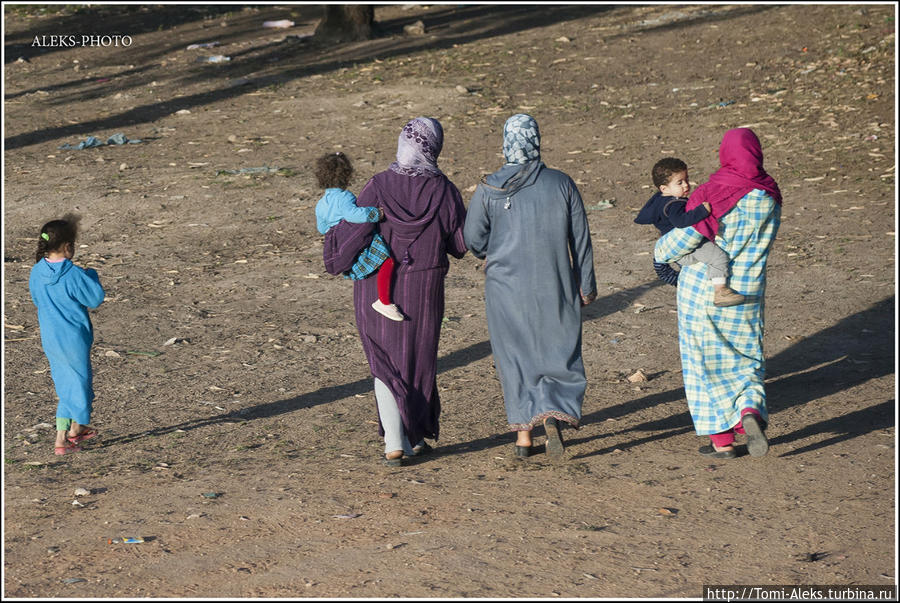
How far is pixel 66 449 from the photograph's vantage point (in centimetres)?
605

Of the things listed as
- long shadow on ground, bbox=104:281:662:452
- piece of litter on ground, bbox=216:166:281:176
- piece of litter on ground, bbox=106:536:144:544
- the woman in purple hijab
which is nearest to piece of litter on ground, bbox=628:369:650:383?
long shadow on ground, bbox=104:281:662:452

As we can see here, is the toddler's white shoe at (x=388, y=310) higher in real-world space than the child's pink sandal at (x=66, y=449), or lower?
higher

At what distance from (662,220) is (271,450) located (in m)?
2.41

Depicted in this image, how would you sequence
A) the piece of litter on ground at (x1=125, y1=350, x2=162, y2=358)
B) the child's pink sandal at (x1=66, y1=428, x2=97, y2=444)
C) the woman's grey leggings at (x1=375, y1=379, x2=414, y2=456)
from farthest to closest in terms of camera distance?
the piece of litter on ground at (x1=125, y1=350, x2=162, y2=358) → the child's pink sandal at (x1=66, y1=428, x2=97, y2=444) → the woman's grey leggings at (x1=375, y1=379, x2=414, y2=456)

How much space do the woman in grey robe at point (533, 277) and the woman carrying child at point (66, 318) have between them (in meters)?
2.09

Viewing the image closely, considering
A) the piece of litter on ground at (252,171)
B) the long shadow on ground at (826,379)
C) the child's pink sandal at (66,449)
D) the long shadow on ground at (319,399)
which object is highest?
the piece of litter on ground at (252,171)

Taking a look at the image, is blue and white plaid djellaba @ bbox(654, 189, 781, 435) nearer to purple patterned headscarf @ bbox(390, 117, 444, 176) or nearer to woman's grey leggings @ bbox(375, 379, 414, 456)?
purple patterned headscarf @ bbox(390, 117, 444, 176)

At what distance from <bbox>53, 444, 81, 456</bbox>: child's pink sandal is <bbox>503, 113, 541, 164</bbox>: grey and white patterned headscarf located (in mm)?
2817

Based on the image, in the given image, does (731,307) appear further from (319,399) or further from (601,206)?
(601,206)

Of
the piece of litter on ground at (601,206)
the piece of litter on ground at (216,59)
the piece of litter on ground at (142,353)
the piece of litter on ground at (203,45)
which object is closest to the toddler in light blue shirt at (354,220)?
the piece of litter on ground at (142,353)

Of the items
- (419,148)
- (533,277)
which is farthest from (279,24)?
(533,277)

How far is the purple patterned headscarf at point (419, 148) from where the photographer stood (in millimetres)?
5586

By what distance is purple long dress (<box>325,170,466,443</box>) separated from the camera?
5613 mm

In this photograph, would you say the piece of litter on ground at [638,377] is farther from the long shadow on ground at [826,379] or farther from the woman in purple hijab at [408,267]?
the woman in purple hijab at [408,267]
